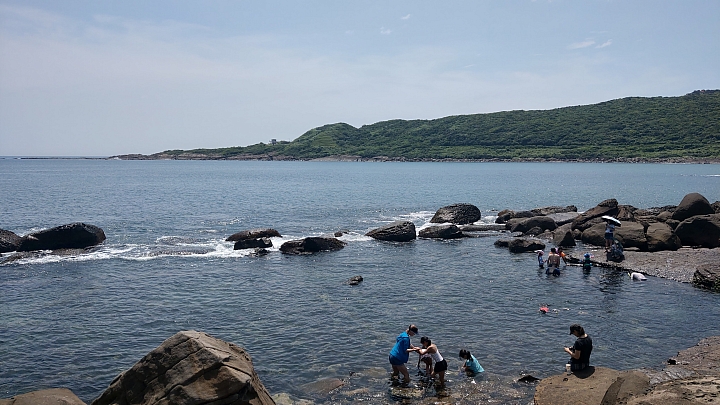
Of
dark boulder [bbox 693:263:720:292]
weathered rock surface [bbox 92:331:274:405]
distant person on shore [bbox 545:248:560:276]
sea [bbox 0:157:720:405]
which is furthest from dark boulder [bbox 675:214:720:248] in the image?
weathered rock surface [bbox 92:331:274:405]

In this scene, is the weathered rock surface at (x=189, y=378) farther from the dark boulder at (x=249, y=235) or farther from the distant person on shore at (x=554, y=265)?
the dark boulder at (x=249, y=235)

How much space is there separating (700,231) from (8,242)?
2120 inches

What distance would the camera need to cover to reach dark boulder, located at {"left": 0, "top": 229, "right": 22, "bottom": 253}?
4094 centimetres

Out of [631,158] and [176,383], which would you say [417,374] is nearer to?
[176,383]

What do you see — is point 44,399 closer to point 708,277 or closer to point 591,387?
point 591,387

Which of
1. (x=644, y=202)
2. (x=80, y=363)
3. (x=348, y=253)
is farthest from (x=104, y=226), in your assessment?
(x=644, y=202)

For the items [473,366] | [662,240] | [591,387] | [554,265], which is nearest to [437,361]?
[473,366]

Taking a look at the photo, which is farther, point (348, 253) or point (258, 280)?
point (348, 253)

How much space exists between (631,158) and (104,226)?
187254 millimetres

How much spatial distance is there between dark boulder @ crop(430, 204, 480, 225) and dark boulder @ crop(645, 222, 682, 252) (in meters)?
21.1

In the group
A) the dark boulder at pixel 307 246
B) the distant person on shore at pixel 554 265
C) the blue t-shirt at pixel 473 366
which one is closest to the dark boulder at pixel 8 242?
the dark boulder at pixel 307 246

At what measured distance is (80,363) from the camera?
20.8 metres

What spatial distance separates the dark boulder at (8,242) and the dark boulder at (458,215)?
39.4m

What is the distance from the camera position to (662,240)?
38.6m
